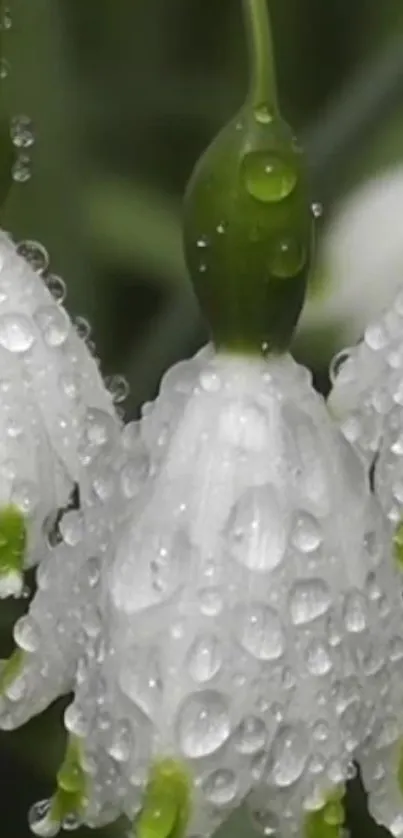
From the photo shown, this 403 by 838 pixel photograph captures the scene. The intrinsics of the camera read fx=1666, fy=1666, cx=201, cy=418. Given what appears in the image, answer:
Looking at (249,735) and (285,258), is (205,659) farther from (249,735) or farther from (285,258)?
(285,258)

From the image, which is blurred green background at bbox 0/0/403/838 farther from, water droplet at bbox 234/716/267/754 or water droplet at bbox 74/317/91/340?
water droplet at bbox 234/716/267/754

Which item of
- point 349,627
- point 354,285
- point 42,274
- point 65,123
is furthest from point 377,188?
point 349,627

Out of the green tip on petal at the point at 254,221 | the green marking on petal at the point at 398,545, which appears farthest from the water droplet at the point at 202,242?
the green marking on petal at the point at 398,545

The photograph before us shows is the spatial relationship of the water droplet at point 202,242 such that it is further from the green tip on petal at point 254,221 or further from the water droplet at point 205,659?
the water droplet at point 205,659

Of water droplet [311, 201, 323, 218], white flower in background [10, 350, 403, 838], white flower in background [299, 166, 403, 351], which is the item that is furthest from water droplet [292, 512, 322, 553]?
white flower in background [299, 166, 403, 351]

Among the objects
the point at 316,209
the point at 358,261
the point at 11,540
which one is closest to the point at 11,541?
the point at 11,540

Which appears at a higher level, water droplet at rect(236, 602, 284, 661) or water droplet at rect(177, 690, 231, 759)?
water droplet at rect(236, 602, 284, 661)

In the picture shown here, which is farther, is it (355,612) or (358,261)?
(358,261)

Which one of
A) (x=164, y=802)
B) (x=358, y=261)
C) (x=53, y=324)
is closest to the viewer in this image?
(x=164, y=802)
